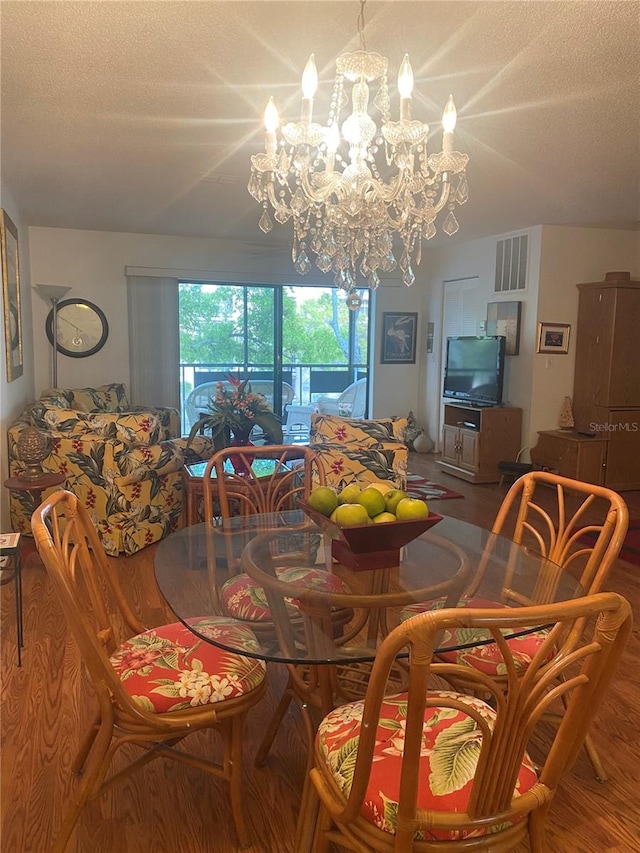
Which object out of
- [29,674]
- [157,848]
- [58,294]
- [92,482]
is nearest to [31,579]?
[92,482]

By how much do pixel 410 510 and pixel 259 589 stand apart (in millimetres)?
502

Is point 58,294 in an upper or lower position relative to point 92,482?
upper

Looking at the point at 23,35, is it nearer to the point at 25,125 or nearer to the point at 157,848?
the point at 25,125

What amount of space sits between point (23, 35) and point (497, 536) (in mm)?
2528

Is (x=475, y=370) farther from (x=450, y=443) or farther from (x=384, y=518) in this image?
(x=384, y=518)

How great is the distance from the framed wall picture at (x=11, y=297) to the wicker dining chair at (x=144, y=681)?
9.93 feet

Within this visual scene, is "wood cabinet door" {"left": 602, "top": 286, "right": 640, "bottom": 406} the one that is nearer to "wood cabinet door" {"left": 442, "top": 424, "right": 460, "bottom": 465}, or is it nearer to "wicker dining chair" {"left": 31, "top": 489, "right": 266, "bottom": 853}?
"wood cabinet door" {"left": 442, "top": 424, "right": 460, "bottom": 465}

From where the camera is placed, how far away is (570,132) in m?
3.25

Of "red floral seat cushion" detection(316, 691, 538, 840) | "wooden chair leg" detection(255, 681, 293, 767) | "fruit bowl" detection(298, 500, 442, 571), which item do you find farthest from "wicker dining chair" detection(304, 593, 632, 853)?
"wooden chair leg" detection(255, 681, 293, 767)

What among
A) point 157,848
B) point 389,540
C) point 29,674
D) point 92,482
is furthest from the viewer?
point 92,482

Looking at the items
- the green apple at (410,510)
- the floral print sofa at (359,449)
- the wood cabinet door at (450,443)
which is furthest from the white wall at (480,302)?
the green apple at (410,510)

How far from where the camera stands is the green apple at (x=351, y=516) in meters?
1.70

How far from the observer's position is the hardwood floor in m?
1.66

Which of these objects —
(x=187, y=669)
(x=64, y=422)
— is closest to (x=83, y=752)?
(x=187, y=669)
